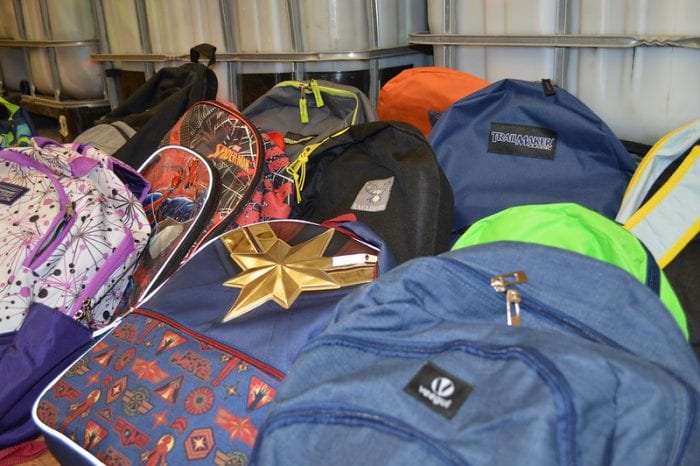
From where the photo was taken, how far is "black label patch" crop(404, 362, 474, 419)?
454 mm

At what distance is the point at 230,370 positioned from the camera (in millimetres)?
640

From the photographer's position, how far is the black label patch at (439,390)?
1.49ft

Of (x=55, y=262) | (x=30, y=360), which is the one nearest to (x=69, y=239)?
(x=55, y=262)

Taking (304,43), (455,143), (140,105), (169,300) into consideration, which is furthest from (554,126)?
(140,105)

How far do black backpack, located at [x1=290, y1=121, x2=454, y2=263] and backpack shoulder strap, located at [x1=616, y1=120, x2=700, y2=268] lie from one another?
9.0 inches

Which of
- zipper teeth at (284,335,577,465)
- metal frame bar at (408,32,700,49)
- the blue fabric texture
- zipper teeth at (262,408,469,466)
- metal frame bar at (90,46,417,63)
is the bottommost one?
the blue fabric texture

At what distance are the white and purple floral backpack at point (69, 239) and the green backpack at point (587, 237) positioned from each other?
1.63 feet

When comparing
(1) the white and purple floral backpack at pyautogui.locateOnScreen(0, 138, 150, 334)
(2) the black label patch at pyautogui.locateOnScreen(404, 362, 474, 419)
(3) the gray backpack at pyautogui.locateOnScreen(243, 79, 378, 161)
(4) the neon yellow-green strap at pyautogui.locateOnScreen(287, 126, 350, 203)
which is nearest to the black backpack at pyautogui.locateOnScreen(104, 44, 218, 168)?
(3) the gray backpack at pyautogui.locateOnScreen(243, 79, 378, 161)

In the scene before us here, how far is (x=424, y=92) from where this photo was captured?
3.66 ft

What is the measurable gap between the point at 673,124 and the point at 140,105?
1077mm

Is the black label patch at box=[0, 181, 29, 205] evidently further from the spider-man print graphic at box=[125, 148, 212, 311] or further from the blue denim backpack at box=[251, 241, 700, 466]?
the blue denim backpack at box=[251, 241, 700, 466]

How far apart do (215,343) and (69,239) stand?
0.97 feet

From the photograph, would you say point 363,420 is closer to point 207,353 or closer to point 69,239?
point 207,353

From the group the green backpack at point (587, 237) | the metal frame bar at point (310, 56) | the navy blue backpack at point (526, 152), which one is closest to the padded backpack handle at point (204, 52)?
the metal frame bar at point (310, 56)
